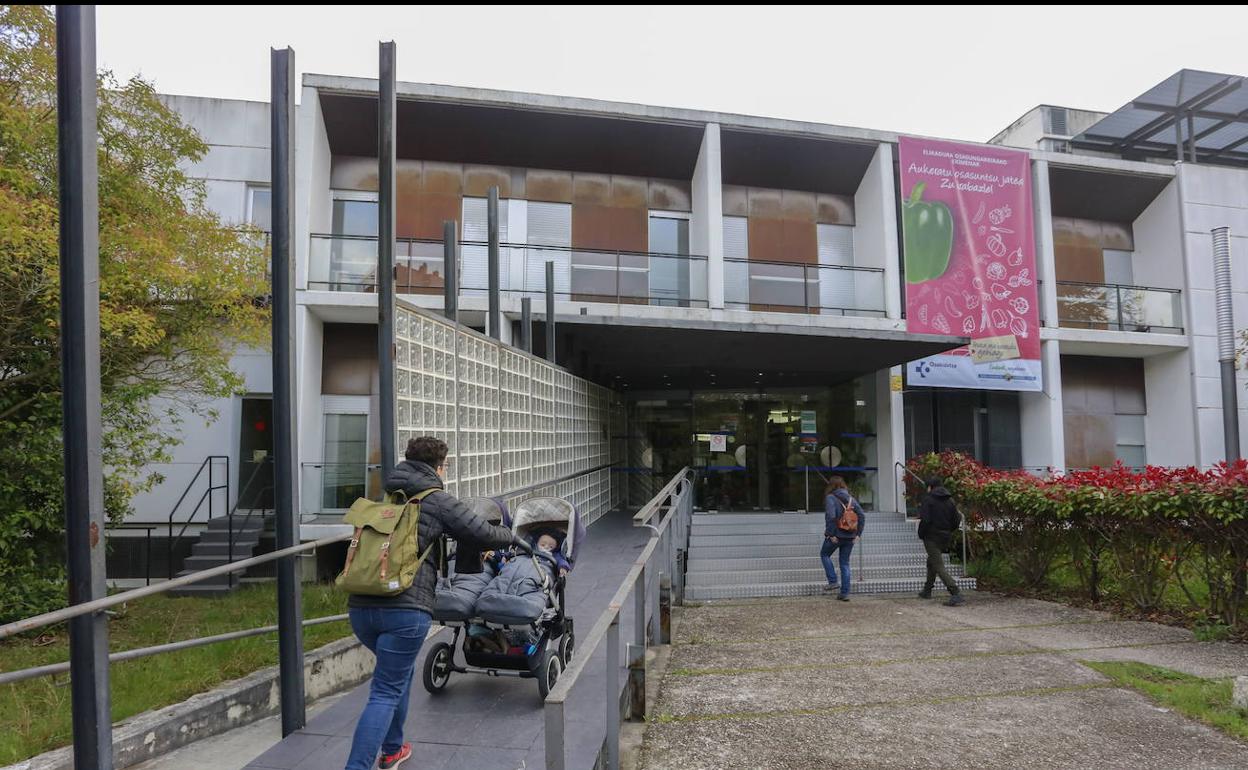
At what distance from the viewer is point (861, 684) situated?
5.11 meters

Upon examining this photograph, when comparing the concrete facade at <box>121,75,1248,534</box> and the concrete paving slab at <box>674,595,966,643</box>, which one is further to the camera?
the concrete facade at <box>121,75,1248,534</box>

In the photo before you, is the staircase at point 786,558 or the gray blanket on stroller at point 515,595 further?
the staircase at point 786,558

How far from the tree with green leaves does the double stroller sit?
194 inches

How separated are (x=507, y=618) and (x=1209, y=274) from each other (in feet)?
61.1

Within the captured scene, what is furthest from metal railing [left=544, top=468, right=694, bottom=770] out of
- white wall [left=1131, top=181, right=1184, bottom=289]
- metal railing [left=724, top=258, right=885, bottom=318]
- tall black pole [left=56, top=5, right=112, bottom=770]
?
white wall [left=1131, top=181, right=1184, bottom=289]

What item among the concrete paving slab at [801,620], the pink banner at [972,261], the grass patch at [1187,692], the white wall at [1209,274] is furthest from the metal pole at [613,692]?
the white wall at [1209,274]

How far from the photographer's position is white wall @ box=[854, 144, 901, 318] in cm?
1370

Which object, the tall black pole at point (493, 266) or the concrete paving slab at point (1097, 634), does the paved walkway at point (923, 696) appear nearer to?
the concrete paving slab at point (1097, 634)

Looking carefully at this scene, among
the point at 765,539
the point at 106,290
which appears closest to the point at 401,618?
the point at 106,290

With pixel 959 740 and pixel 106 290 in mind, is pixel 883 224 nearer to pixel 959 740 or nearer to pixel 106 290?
pixel 959 740

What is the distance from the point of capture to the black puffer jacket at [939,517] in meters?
8.64

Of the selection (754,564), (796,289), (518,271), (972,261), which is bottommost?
(754,564)

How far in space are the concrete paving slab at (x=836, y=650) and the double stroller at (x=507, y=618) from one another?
4.58 ft

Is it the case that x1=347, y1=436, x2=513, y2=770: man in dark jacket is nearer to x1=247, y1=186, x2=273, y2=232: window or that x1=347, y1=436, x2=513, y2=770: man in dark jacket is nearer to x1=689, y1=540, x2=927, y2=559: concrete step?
x1=689, y1=540, x2=927, y2=559: concrete step
